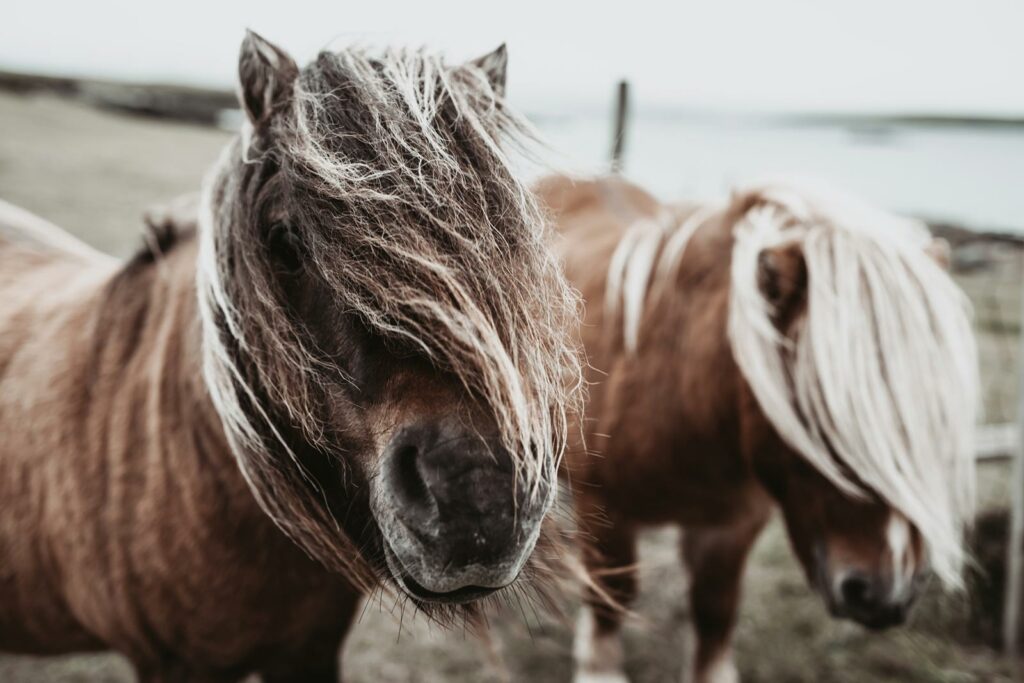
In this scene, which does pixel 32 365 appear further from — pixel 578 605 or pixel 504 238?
pixel 578 605

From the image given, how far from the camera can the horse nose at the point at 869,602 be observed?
1643 millimetres

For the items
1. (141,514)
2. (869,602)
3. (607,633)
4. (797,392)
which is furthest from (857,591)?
(141,514)

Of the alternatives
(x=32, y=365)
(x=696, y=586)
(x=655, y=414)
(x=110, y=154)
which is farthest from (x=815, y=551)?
(x=110, y=154)

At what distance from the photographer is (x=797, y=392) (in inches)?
66.3

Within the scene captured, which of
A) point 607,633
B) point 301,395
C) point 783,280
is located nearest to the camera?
point 301,395

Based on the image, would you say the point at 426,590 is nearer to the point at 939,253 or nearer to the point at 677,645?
the point at 939,253

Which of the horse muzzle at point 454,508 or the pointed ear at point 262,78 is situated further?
the pointed ear at point 262,78

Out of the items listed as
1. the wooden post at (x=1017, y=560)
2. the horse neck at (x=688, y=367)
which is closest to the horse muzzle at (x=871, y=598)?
the horse neck at (x=688, y=367)

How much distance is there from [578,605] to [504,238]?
107 inches

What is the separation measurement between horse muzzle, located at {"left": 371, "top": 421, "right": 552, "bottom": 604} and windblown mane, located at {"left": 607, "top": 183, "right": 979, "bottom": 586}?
104 cm

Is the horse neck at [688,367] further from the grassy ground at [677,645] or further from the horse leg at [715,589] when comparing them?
the horse leg at [715,589]

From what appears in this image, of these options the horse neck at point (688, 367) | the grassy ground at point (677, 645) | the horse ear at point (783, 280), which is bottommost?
the grassy ground at point (677, 645)

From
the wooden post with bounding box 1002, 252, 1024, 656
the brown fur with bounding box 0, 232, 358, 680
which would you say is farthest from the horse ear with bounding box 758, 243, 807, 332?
the wooden post with bounding box 1002, 252, 1024, 656

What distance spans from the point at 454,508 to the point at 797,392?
1.17 meters
